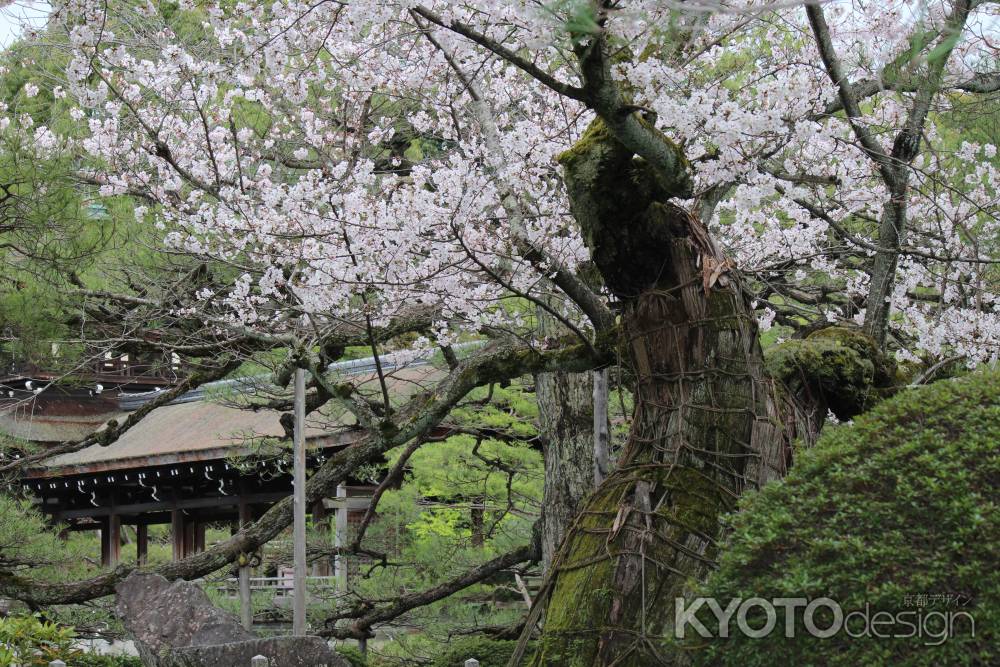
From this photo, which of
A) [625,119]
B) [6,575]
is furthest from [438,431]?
[625,119]

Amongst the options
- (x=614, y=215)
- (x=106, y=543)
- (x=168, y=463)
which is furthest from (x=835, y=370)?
(x=106, y=543)

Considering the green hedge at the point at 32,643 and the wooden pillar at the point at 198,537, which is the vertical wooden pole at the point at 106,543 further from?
the green hedge at the point at 32,643

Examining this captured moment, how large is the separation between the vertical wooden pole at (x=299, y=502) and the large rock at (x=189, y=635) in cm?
41

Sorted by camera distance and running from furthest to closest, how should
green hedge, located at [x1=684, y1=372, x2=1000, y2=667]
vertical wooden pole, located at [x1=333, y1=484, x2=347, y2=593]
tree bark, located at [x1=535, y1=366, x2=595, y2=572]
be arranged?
vertical wooden pole, located at [x1=333, y1=484, x2=347, y2=593] < tree bark, located at [x1=535, y1=366, x2=595, y2=572] < green hedge, located at [x1=684, y1=372, x2=1000, y2=667]

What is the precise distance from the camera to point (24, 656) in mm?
6059

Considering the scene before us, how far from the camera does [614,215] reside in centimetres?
389

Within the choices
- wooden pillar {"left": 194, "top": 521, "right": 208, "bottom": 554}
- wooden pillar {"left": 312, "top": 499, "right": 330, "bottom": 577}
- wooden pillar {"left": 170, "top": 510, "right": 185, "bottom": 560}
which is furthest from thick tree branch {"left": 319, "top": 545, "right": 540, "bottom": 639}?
wooden pillar {"left": 194, "top": 521, "right": 208, "bottom": 554}

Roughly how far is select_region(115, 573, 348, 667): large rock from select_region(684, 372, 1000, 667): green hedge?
387 cm

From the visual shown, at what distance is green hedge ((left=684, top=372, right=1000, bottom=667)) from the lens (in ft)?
8.13

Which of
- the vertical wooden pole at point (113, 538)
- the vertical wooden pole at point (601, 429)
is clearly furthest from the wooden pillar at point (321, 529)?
the vertical wooden pole at point (601, 429)

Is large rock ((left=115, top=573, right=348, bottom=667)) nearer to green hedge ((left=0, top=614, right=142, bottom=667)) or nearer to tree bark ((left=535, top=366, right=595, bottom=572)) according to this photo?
green hedge ((left=0, top=614, right=142, bottom=667))

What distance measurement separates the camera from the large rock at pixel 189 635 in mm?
5984

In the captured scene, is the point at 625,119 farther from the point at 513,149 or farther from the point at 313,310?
the point at 313,310

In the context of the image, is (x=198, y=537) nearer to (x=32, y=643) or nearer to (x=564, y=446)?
(x=32, y=643)
